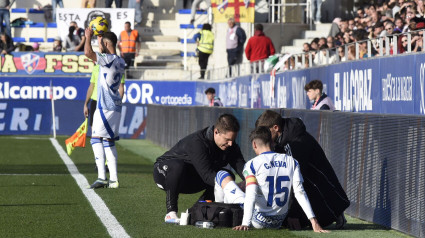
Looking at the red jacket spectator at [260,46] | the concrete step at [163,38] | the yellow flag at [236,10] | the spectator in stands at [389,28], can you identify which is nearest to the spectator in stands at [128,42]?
the concrete step at [163,38]

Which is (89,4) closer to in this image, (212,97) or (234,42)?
(234,42)

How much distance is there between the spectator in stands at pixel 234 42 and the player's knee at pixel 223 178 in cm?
2165

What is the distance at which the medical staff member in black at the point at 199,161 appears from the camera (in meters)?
9.45

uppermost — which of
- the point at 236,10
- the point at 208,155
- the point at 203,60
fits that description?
the point at 236,10

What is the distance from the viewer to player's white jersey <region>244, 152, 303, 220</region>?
912 cm

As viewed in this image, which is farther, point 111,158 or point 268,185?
point 111,158

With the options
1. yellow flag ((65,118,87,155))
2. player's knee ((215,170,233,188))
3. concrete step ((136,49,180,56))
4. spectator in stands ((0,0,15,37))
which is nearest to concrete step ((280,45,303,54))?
concrete step ((136,49,180,56))

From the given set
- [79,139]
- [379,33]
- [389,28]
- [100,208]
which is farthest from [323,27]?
[100,208]

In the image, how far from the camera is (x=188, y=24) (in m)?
40.6

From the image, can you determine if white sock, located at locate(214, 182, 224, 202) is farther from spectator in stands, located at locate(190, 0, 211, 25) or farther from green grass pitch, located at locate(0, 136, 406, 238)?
spectator in stands, located at locate(190, 0, 211, 25)

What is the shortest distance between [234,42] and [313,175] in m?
22.3

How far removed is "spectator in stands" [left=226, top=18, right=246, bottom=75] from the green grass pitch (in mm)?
12054

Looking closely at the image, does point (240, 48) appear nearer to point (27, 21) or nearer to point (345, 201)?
point (27, 21)

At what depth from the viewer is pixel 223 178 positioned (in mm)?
9617
